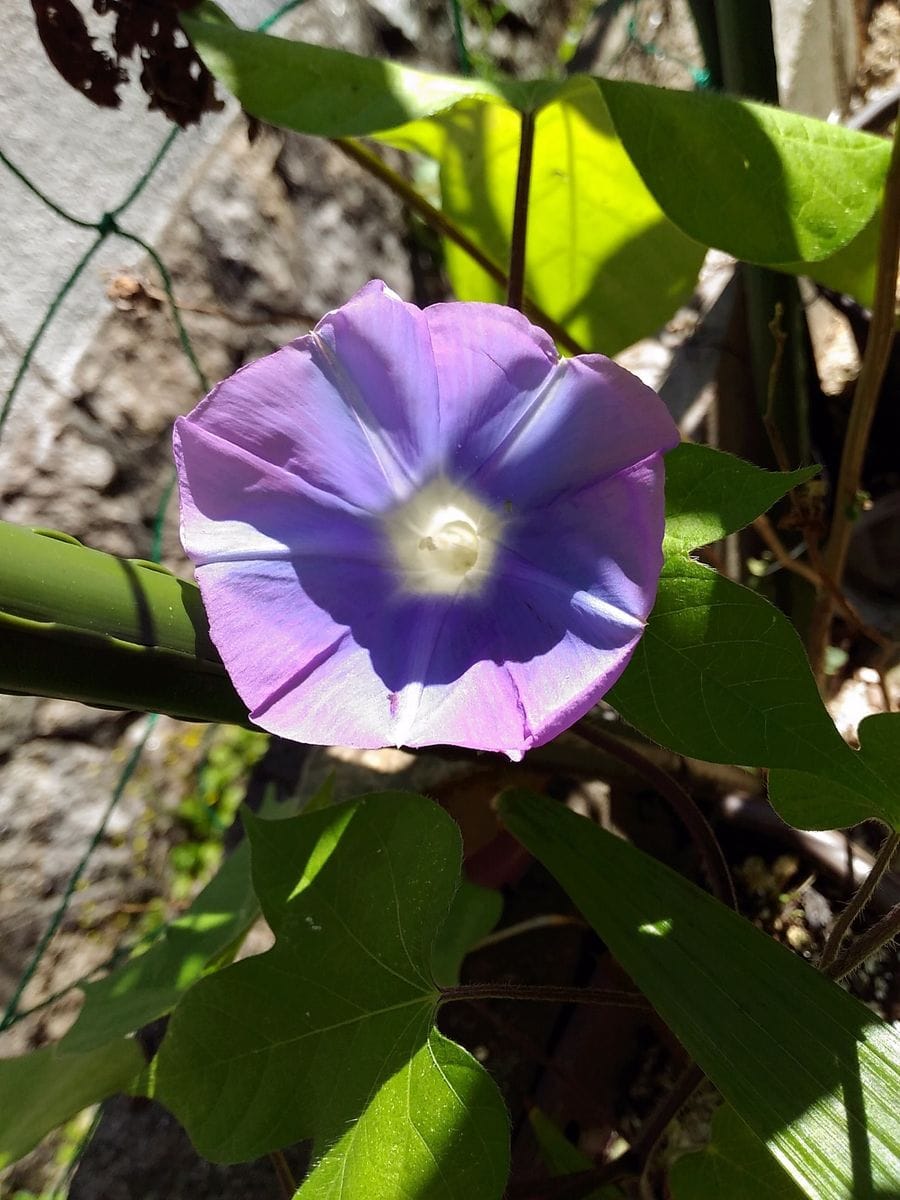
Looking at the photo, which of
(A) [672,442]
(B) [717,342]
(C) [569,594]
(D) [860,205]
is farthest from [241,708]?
(B) [717,342]

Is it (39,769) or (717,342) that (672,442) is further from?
(39,769)

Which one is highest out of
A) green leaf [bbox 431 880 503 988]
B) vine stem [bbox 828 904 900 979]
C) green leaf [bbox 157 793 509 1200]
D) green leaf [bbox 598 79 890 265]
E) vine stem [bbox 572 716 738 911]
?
green leaf [bbox 598 79 890 265]

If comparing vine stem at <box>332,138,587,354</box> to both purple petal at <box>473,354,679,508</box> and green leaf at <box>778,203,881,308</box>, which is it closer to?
green leaf at <box>778,203,881,308</box>

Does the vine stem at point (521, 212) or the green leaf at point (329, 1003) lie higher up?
the vine stem at point (521, 212)

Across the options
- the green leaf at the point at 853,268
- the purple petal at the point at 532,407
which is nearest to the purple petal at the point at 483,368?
the purple petal at the point at 532,407

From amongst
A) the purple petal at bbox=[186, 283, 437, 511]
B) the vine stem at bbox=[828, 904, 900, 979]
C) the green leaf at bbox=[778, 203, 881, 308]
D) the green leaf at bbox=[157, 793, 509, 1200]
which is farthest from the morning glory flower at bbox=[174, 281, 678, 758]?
the green leaf at bbox=[778, 203, 881, 308]

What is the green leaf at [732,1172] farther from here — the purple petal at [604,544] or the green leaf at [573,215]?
the green leaf at [573,215]
